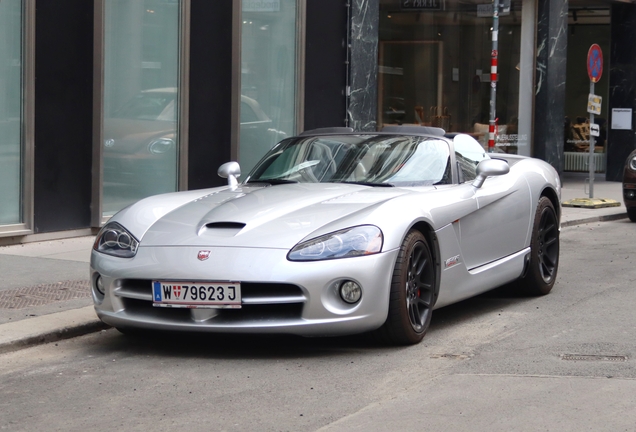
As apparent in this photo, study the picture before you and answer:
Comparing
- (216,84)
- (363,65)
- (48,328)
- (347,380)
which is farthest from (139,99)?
(347,380)

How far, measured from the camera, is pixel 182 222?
21.0 feet

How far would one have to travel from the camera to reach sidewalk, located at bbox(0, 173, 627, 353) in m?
6.71

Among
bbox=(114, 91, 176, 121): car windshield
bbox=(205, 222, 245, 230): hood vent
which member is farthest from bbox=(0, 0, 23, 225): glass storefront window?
bbox=(205, 222, 245, 230): hood vent

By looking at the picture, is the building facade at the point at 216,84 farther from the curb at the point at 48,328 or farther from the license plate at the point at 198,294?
the license plate at the point at 198,294

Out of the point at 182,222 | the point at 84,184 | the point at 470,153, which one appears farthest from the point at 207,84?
the point at 182,222

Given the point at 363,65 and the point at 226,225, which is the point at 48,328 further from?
the point at 363,65

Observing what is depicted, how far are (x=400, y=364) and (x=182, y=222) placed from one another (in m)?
1.60

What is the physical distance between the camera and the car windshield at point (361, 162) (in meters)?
7.20

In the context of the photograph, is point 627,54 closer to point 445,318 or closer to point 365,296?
point 445,318

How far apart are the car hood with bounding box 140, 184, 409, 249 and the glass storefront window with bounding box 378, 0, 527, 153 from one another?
12929 mm

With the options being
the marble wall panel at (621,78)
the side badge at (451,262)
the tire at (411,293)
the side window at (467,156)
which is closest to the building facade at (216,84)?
the marble wall panel at (621,78)

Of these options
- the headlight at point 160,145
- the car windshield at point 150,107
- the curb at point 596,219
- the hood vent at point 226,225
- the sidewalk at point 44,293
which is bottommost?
the curb at point 596,219

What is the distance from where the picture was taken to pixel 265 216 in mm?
6246

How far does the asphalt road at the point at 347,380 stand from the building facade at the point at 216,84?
4.95 metres
